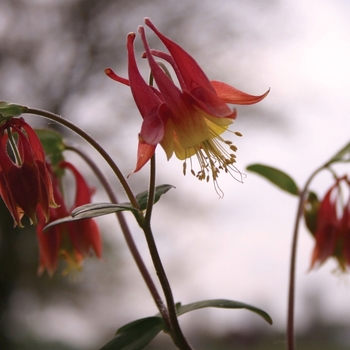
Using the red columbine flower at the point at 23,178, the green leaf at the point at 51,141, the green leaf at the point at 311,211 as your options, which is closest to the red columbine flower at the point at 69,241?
the green leaf at the point at 51,141

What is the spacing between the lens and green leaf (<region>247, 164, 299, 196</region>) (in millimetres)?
894

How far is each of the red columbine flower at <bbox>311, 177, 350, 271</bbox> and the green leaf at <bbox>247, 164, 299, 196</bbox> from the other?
0.18 feet

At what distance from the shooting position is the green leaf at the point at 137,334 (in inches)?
20.6

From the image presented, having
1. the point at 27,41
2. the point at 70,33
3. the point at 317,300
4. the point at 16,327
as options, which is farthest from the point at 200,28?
the point at 16,327

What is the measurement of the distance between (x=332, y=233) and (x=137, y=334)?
0.43 metres

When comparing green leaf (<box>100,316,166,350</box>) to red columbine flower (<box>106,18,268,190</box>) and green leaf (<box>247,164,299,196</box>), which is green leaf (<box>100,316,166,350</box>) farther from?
green leaf (<box>247,164,299,196</box>)

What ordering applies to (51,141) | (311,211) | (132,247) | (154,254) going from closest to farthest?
1. (154,254)
2. (132,247)
3. (51,141)
4. (311,211)

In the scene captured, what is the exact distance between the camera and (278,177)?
2.95 feet

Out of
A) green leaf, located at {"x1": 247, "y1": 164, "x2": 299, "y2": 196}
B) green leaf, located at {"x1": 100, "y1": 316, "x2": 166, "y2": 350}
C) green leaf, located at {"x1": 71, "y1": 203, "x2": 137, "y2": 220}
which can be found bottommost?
green leaf, located at {"x1": 100, "y1": 316, "x2": 166, "y2": 350}

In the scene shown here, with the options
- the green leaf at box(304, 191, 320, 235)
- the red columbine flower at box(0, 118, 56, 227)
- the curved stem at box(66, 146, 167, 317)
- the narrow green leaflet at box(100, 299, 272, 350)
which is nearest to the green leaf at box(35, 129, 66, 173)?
the curved stem at box(66, 146, 167, 317)

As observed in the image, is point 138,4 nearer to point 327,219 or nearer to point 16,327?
point 16,327

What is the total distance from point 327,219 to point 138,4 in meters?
3.76

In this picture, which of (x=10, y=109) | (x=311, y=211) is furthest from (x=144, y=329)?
(x=311, y=211)

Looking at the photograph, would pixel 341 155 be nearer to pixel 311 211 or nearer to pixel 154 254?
pixel 311 211
